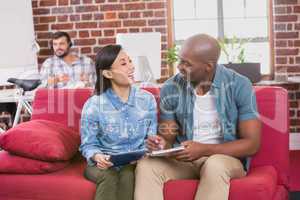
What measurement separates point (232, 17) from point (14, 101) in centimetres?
237

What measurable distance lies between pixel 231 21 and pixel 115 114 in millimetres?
3059

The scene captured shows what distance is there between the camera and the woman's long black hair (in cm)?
282

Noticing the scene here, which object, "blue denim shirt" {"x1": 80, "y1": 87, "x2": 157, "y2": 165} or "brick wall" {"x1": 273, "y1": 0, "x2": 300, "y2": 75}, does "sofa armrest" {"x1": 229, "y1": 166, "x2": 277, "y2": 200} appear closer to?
"blue denim shirt" {"x1": 80, "y1": 87, "x2": 157, "y2": 165}

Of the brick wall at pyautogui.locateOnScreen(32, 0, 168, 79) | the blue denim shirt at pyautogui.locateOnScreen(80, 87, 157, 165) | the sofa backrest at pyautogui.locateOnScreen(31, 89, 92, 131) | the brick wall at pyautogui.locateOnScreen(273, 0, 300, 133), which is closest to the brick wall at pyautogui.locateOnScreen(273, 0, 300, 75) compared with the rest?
the brick wall at pyautogui.locateOnScreen(273, 0, 300, 133)

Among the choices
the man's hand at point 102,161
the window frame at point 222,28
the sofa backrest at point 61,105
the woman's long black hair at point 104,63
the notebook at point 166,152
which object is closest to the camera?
the notebook at point 166,152

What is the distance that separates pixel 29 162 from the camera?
2.74 m

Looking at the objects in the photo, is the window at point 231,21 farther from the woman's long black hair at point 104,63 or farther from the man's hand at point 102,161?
the man's hand at point 102,161

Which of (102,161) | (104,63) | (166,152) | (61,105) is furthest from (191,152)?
(61,105)

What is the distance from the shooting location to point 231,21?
5496 millimetres

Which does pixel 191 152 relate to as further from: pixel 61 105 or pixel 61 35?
pixel 61 35

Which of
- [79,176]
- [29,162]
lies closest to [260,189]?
[79,176]

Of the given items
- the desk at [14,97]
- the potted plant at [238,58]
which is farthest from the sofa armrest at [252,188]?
the desk at [14,97]

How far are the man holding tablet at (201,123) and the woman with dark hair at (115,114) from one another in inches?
4.3

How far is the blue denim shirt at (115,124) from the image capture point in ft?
9.00
